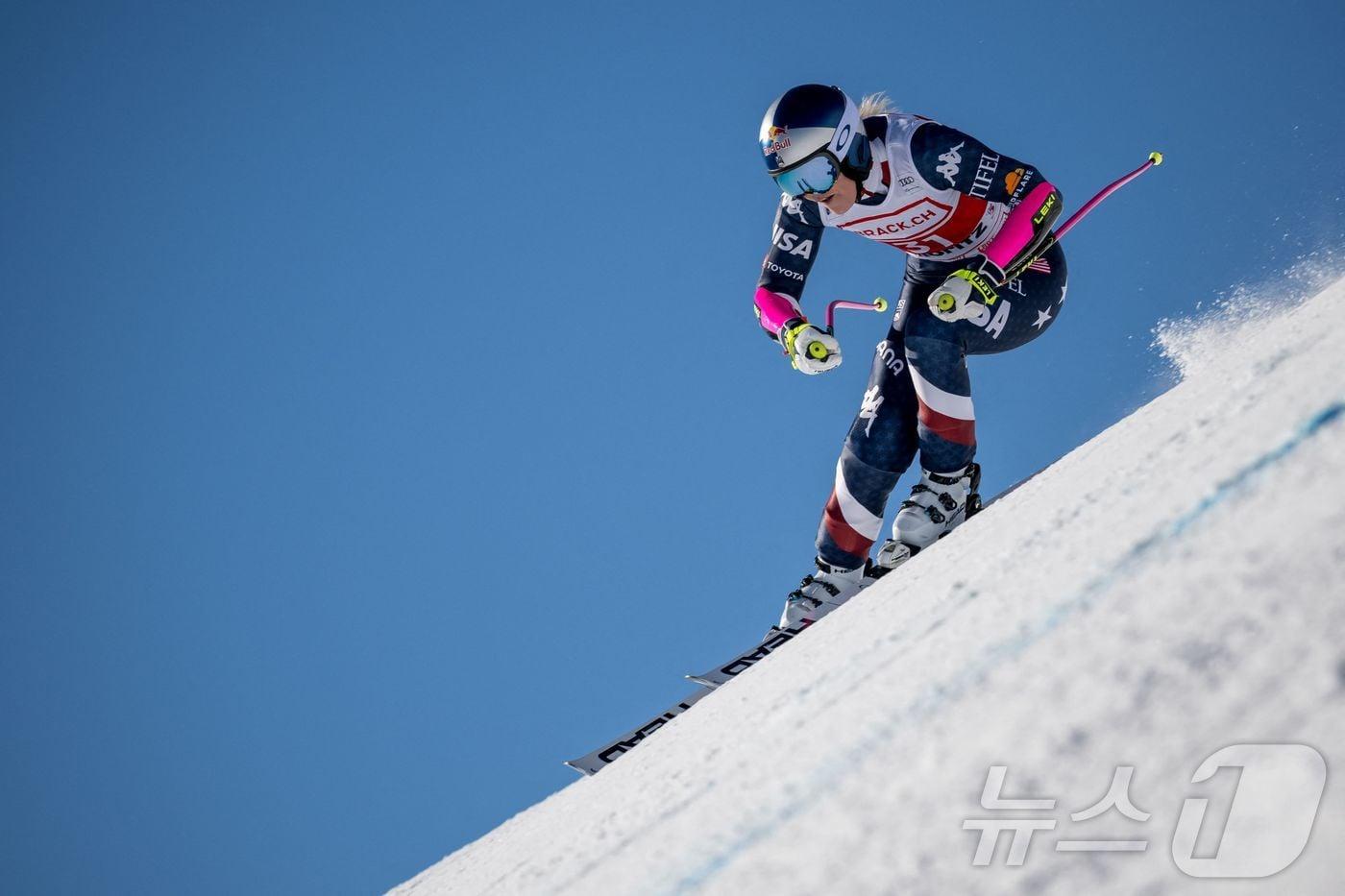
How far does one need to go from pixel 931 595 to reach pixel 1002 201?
187 cm

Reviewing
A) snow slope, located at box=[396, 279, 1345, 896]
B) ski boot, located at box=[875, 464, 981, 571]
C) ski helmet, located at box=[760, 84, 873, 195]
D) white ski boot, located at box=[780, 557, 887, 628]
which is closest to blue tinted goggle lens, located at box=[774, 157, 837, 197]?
ski helmet, located at box=[760, 84, 873, 195]

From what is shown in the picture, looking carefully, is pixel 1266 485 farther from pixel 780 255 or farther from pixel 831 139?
pixel 780 255

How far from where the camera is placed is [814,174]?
214 cm

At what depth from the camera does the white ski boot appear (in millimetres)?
2375

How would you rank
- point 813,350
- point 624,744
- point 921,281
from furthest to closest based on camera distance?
point 921,281 < point 813,350 < point 624,744

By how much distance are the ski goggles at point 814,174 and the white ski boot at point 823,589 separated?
3.36ft

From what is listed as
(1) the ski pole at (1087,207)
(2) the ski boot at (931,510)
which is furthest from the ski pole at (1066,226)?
(2) the ski boot at (931,510)

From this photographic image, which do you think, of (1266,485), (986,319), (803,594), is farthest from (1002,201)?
(1266,485)

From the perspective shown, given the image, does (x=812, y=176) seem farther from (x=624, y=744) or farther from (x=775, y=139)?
(x=624, y=744)

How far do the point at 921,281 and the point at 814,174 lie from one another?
48cm

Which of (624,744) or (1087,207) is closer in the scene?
(624,744)

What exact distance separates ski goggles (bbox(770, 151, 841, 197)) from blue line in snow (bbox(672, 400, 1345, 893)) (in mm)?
1907

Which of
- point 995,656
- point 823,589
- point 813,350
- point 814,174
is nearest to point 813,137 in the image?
point 814,174

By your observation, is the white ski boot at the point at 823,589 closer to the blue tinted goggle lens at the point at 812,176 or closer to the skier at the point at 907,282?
the skier at the point at 907,282
